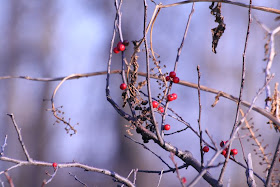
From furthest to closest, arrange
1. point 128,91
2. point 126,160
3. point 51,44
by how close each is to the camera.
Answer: point 51,44, point 126,160, point 128,91

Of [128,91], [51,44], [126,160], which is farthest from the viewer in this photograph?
[51,44]

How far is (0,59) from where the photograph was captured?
7.40 metres

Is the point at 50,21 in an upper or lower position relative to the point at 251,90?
upper

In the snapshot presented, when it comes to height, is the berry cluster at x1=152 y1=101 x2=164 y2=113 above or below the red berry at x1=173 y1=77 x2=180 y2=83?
below

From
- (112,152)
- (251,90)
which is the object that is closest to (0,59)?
Answer: (112,152)

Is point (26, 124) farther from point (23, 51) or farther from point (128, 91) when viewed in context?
point (128, 91)

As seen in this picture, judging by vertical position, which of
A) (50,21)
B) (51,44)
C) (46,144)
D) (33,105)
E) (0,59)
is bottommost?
(46,144)

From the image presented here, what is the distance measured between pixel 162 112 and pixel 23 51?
7.06 meters

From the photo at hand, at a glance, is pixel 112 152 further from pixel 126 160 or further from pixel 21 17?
pixel 21 17

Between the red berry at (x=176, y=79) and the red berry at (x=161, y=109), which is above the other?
the red berry at (x=176, y=79)

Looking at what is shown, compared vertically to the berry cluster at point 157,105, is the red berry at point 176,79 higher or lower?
higher

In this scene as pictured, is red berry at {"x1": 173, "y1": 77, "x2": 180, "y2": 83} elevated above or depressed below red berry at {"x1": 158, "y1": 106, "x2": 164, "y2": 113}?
above

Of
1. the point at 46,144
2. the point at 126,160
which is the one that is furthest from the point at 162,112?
the point at 46,144

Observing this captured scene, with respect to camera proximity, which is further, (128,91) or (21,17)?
(21,17)
